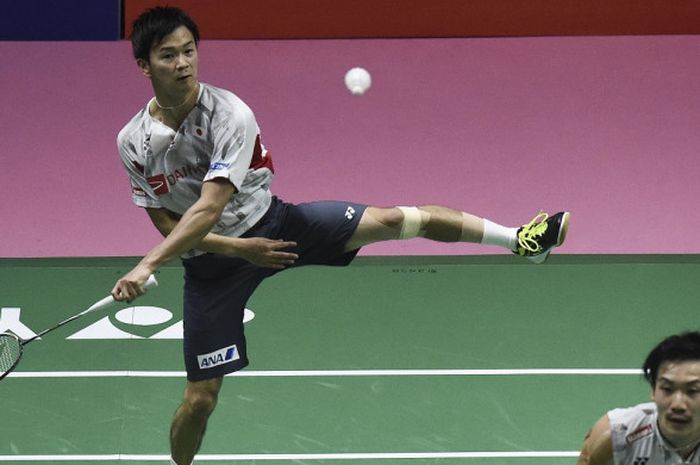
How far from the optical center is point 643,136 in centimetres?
1041

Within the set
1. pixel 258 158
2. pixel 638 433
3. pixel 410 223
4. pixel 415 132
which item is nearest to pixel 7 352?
pixel 258 158

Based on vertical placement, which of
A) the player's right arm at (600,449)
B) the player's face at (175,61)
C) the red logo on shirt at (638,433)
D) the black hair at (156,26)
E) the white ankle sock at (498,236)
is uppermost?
the black hair at (156,26)

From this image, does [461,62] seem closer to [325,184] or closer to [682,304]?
[325,184]

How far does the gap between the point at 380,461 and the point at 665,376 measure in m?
2.26

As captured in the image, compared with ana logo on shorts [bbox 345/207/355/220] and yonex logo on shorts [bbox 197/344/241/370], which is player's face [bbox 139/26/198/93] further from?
yonex logo on shorts [bbox 197/344/241/370]

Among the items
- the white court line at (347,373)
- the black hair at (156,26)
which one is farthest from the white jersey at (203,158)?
the white court line at (347,373)

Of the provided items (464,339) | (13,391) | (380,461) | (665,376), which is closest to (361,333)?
(464,339)

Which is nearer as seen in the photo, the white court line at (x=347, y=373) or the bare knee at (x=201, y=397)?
the bare knee at (x=201, y=397)

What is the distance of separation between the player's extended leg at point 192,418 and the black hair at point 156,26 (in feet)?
4.57

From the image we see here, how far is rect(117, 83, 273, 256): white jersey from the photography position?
6109 mm

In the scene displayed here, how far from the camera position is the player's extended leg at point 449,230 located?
262 inches

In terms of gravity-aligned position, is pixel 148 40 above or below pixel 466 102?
below

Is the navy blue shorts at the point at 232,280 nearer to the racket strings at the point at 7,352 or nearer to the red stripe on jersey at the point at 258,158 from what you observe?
the red stripe on jersey at the point at 258,158

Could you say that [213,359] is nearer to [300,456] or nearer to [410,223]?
[300,456]
